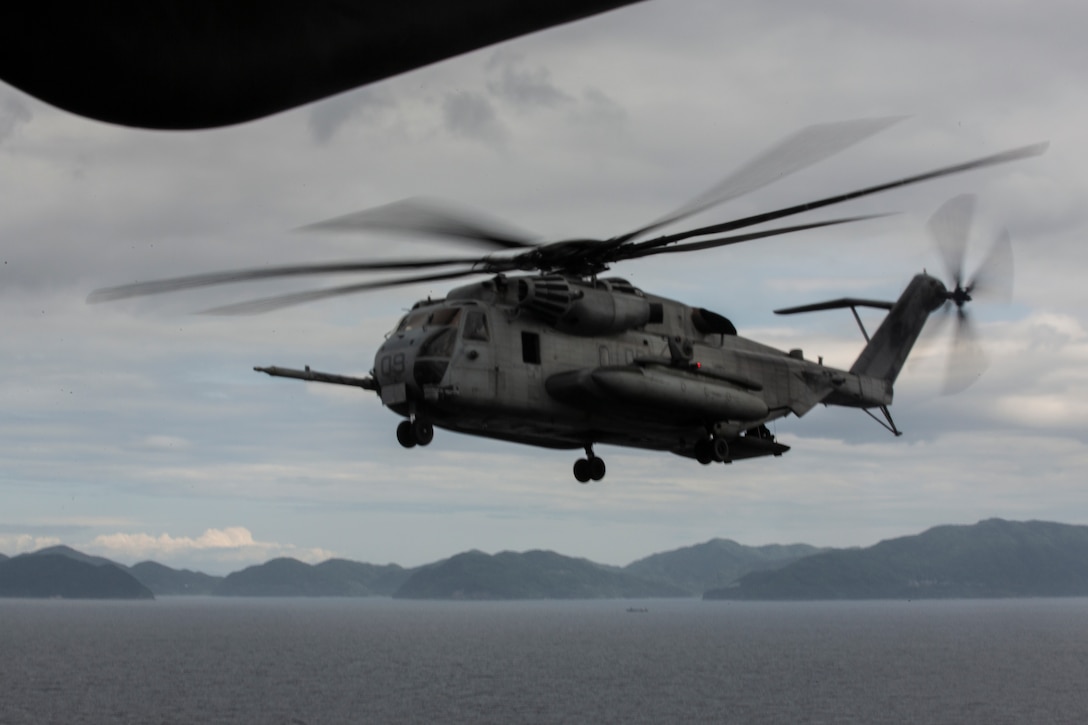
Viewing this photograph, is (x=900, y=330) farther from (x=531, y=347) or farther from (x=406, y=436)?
(x=406, y=436)

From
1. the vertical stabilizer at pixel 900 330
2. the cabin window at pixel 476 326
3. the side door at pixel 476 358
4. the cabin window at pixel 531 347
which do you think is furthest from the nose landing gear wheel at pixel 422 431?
the vertical stabilizer at pixel 900 330

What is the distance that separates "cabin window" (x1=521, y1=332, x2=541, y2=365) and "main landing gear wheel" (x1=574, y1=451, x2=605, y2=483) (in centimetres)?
350

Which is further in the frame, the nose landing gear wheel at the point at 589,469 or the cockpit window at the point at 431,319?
the nose landing gear wheel at the point at 589,469

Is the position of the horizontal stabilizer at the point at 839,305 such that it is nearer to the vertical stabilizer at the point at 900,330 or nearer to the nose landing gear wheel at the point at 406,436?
the vertical stabilizer at the point at 900,330

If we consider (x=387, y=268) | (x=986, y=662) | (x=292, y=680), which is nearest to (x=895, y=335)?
(x=387, y=268)

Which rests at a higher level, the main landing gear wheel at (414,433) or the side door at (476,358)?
the side door at (476,358)

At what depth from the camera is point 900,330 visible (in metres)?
33.6

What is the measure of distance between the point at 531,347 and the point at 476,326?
1410mm

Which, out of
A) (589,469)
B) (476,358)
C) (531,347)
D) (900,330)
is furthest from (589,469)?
(900,330)

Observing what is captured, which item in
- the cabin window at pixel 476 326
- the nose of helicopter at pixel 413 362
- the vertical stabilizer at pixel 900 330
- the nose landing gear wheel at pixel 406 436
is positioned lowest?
the nose landing gear wheel at pixel 406 436

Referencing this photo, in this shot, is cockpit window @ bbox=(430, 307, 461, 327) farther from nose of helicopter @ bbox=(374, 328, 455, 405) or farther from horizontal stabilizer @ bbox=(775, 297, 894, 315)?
horizontal stabilizer @ bbox=(775, 297, 894, 315)

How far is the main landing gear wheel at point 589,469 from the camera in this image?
26906 mm

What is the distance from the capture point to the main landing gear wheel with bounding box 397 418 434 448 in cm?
2286

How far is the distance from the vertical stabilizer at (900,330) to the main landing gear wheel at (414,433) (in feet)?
46.4
